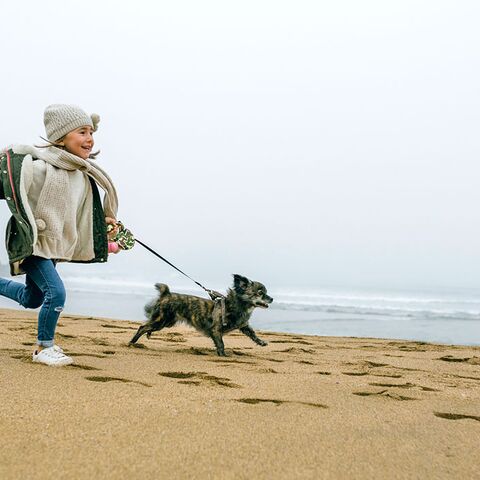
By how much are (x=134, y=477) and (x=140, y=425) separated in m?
0.50

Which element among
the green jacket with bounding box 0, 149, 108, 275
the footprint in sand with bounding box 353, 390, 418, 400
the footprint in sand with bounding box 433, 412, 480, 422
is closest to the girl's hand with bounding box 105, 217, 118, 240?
the green jacket with bounding box 0, 149, 108, 275

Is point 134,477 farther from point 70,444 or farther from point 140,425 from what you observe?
point 140,425

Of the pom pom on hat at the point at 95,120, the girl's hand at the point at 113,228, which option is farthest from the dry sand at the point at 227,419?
the pom pom on hat at the point at 95,120

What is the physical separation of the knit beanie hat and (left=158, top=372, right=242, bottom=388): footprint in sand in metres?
1.79

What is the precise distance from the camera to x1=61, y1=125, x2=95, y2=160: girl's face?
373cm

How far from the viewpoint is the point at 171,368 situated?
373 centimetres

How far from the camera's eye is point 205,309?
5371 millimetres

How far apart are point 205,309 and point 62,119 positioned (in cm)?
246

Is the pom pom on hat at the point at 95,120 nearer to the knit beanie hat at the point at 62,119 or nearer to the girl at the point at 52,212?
the girl at the point at 52,212

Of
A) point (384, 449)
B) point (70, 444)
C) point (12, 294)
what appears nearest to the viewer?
point (70, 444)

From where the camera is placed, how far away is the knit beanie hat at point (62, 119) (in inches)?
144

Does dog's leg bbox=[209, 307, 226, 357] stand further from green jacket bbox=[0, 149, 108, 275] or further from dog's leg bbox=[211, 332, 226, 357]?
green jacket bbox=[0, 149, 108, 275]

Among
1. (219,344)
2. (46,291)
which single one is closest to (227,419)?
(46,291)

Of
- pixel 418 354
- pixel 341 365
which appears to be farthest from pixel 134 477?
pixel 418 354
